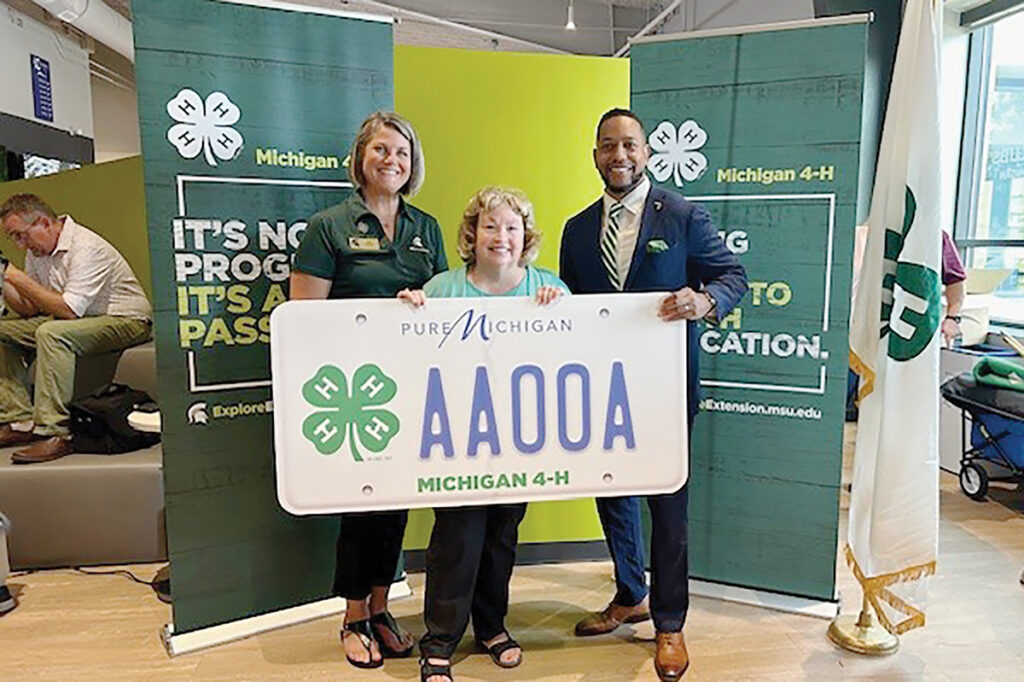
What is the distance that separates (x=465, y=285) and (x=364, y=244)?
32 centimetres

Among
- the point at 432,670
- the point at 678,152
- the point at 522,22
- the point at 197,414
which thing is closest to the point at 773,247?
the point at 678,152

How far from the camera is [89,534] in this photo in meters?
3.00

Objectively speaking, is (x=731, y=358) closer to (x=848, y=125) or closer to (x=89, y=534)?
(x=848, y=125)

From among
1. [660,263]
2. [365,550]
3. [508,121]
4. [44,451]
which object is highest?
[508,121]

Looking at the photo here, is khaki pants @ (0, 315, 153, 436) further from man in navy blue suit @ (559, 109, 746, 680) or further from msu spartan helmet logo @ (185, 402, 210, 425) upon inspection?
man in navy blue suit @ (559, 109, 746, 680)

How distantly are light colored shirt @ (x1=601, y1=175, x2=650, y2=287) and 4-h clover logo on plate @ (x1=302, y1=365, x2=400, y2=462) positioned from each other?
2.41 ft

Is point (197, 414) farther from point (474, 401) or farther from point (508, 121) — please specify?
point (508, 121)

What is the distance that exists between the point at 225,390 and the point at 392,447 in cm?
70

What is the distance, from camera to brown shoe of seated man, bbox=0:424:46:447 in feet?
10.5

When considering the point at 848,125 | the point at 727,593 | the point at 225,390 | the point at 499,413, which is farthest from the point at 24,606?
the point at 848,125

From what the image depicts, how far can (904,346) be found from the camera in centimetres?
221

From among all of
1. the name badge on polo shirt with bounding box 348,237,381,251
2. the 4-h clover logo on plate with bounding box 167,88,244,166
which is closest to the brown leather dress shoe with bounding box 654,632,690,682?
the name badge on polo shirt with bounding box 348,237,381,251

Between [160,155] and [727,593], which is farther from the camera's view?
[727,593]

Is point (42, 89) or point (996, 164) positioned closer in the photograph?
point (996, 164)
